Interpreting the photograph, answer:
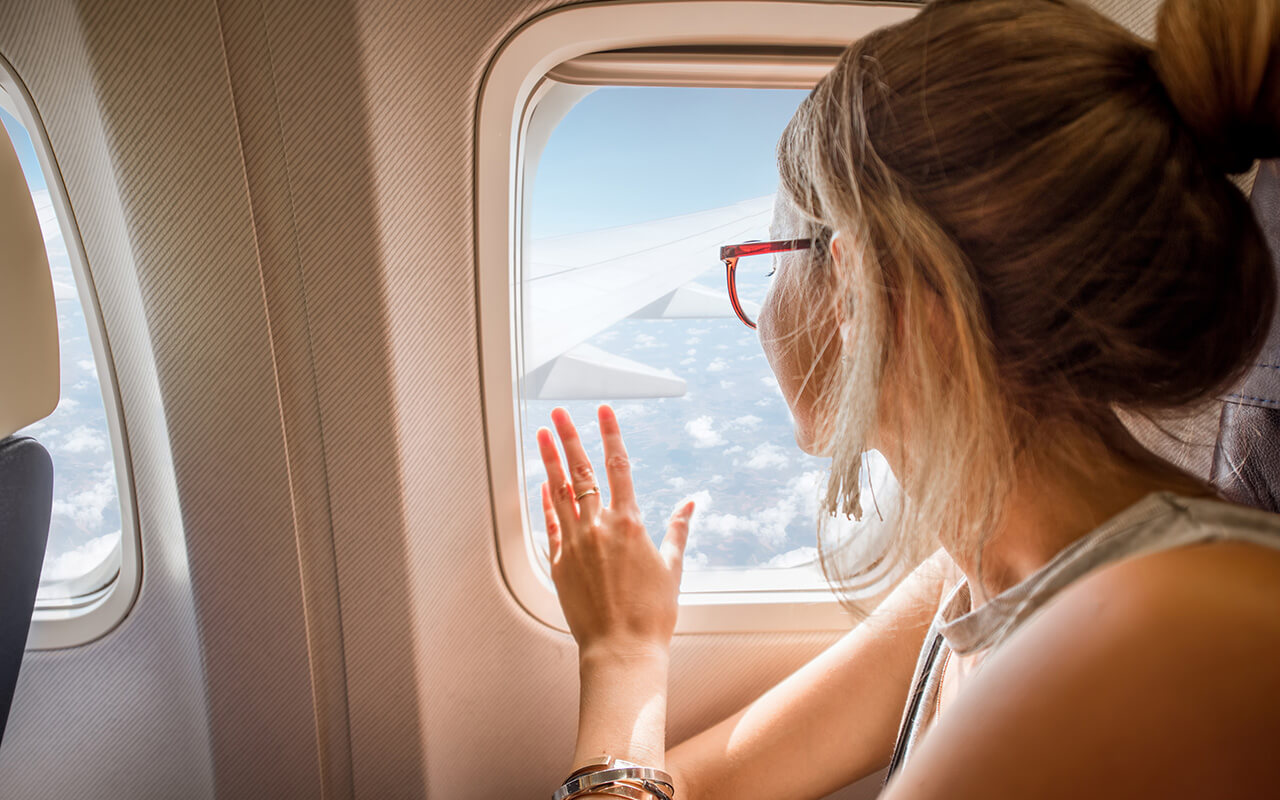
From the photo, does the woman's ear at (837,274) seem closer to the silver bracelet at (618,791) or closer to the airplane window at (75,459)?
the silver bracelet at (618,791)

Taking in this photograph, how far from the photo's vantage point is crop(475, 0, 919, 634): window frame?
1.16m

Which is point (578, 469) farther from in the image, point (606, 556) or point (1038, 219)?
point (1038, 219)

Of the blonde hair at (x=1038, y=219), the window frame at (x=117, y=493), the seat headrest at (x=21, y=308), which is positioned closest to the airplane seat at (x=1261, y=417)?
the blonde hair at (x=1038, y=219)

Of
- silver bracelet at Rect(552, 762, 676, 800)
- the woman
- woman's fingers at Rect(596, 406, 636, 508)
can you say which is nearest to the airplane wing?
woman's fingers at Rect(596, 406, 636, 508)

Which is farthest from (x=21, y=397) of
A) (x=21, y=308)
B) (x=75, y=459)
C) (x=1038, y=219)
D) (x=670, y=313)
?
(x=1038, y=219)

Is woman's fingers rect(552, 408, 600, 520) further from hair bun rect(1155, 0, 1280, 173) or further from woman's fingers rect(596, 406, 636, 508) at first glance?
hair bun rect(1155, 0, 1280, 173)

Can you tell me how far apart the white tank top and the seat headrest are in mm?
1330

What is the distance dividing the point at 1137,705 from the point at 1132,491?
279 mm

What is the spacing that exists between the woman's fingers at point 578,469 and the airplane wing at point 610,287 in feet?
0.46

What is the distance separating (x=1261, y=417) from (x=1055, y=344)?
40 cm

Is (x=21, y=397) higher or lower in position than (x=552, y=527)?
higher

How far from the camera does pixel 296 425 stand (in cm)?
130

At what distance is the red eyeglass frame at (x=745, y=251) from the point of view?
3.02ft

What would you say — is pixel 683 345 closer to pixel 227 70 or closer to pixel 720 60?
pixel 720 60
